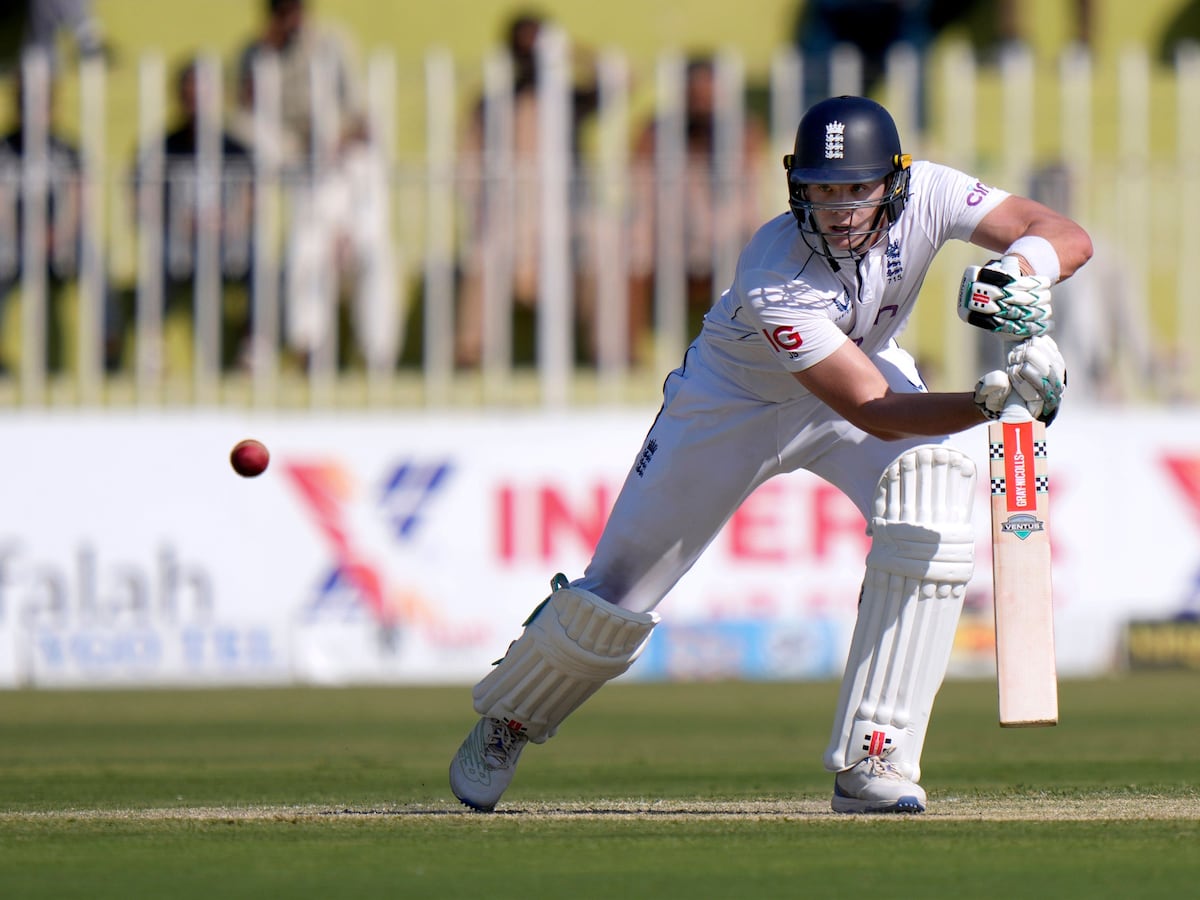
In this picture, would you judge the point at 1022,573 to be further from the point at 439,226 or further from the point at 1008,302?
the point at 439,226

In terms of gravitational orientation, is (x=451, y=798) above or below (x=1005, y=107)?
below

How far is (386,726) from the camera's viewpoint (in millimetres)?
→ 7250

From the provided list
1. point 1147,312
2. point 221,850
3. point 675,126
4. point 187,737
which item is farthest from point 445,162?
point 221,850

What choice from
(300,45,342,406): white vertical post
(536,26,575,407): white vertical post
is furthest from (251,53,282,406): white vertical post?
(536,26,575,407): white vertical post

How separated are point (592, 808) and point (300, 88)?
6412mm

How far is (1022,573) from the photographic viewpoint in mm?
4281

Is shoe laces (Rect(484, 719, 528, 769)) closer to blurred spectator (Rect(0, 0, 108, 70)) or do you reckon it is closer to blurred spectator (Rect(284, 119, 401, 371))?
blurred spectator (Rect(284, 119, 401, 371))

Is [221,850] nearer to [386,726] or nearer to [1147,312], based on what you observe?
[386,726]

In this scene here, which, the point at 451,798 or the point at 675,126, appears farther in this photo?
the point at 675,126

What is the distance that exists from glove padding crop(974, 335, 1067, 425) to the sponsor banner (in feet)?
17.5

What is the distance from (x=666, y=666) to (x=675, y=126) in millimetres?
2614

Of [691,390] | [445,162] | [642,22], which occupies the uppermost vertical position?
[642,22]

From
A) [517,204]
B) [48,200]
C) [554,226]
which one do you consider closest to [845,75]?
[554,226]

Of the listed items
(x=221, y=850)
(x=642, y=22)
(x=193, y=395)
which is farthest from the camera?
(x=642, y=22)
